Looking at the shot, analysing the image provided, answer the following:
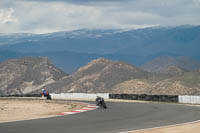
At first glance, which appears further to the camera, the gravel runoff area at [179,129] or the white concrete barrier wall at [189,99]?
the white concrete barrier wall at [189,99]

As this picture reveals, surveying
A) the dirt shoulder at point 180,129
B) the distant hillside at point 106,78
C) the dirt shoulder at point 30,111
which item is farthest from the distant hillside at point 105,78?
the dirt shoulder at point 180,129

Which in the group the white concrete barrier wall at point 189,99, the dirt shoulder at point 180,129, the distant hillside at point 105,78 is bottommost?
the dirt shoulder at point 180,129

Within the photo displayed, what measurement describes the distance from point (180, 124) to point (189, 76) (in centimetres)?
11105

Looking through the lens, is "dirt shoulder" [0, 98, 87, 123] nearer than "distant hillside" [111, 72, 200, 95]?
Yes

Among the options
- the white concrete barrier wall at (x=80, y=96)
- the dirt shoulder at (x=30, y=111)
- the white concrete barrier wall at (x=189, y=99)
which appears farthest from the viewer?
the white concrete barrier wall at (x=80, y=96)

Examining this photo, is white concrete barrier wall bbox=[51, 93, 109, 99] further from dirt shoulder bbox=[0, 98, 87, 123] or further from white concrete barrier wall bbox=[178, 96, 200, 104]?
dirt shoulder bbox=[0, 98, 87, 123]

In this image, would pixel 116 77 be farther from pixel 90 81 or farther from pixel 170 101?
pixel 170 101

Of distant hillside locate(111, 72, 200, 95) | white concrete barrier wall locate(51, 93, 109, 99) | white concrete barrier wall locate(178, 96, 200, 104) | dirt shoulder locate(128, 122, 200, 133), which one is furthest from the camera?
distant hillside locate(111, 72, 200, 95)

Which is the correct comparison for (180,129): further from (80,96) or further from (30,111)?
(80,96)

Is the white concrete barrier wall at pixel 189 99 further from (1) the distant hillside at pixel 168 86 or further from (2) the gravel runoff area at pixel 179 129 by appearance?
(1) the distant hillside at pixel 168 86

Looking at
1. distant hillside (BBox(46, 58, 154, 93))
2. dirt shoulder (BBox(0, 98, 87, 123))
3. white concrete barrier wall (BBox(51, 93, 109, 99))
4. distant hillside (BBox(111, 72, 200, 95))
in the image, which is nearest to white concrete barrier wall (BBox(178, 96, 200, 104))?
dirt shoulder (BBox(0, 98, 87, 123))

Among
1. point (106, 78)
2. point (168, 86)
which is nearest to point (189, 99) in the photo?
point (168, 86)

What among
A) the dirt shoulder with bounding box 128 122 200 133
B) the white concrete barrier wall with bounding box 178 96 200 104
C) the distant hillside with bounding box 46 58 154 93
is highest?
the distant hillside with bounding box 46 58 154 93

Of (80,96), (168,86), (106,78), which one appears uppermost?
(106,78)
